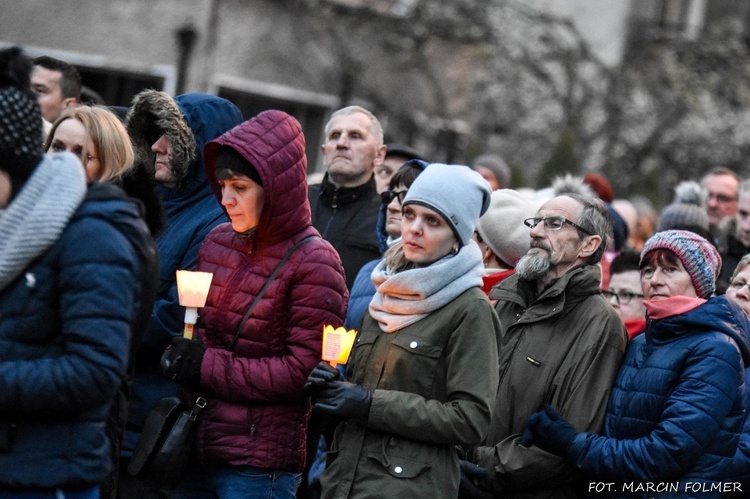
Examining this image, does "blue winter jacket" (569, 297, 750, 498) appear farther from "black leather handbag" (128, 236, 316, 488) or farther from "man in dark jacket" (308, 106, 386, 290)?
"man in dark jacket" (308, 106, 386, 290)

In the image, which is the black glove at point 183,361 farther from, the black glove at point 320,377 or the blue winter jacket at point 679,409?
the blue winter jacket at point 679,409

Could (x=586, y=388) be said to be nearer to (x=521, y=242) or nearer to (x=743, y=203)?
(x=521, y=242)

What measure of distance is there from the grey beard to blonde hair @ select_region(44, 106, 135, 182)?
1753 mm

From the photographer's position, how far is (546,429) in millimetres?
4625

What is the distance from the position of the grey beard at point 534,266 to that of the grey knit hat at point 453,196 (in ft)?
2.20

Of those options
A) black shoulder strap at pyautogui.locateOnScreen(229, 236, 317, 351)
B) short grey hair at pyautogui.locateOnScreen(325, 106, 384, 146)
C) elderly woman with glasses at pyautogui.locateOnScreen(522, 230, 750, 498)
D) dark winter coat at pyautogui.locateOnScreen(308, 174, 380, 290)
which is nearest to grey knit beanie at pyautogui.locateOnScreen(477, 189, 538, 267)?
dark winter coat at pyautogui.locateOnScreen(308, 174, 380, 290)

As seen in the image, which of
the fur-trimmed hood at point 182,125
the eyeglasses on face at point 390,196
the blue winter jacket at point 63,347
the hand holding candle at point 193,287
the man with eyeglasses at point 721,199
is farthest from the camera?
the man with eyeglasses at point 721,199

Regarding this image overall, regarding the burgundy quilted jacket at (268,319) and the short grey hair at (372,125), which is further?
the short grey hair at (372,125)

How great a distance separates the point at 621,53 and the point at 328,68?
6662mm

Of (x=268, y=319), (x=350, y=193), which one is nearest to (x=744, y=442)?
(x=268, y=319)

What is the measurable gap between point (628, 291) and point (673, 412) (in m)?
1.70

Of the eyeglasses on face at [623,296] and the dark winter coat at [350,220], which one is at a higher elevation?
the dark winter coat at [350,220]

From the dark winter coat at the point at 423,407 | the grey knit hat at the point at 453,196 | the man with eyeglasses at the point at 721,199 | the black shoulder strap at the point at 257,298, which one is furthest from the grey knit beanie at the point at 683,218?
the black shoulder strap at the point at 257,298

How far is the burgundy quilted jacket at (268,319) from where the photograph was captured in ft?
13.8
